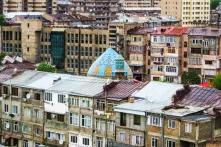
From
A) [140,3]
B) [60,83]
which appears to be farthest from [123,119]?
[140,3]

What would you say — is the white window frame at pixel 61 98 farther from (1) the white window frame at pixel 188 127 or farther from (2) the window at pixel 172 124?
(1) the white window frame at pixel 188 127

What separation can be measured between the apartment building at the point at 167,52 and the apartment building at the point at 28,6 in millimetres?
63518

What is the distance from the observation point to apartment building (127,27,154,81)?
315 feet

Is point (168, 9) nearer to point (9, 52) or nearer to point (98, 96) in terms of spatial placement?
point (9, 52)

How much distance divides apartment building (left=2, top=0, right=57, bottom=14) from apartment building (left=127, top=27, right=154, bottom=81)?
5780 centimetres

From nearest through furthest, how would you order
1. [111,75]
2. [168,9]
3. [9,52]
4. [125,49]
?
[111,75] < [125,49] < [9,52] < [168,9]

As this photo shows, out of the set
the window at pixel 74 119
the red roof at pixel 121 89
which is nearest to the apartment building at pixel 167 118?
the red roof at pixel 121 89

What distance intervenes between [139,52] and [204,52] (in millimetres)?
11741

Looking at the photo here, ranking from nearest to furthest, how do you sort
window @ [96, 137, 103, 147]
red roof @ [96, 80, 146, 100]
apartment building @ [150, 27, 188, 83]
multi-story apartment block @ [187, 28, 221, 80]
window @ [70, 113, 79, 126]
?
1. red roof @ [96, 80, 146, 100]
2. window @ [96, 137, 103, 147]
3. window @ [70, 113, 79, 126]
4. multi-story apartment block @ [187, 28, 221, 80]
5. apartment building @ [150, 27, 188, 83]

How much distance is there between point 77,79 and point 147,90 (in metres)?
7.87

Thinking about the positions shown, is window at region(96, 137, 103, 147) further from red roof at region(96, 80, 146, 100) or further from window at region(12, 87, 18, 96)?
window at region(12, 87, 18, 96)

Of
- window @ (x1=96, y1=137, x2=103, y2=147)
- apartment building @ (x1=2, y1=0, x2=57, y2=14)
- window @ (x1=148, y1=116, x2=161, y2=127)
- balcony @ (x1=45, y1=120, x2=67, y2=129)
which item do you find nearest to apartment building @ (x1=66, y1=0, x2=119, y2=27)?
apartment building @ (x1=2, y1=0, x2=57, y2=14)

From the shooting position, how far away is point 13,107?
2345 inches

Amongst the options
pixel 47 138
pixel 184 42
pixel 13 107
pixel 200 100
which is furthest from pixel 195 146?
pixel 184 42
